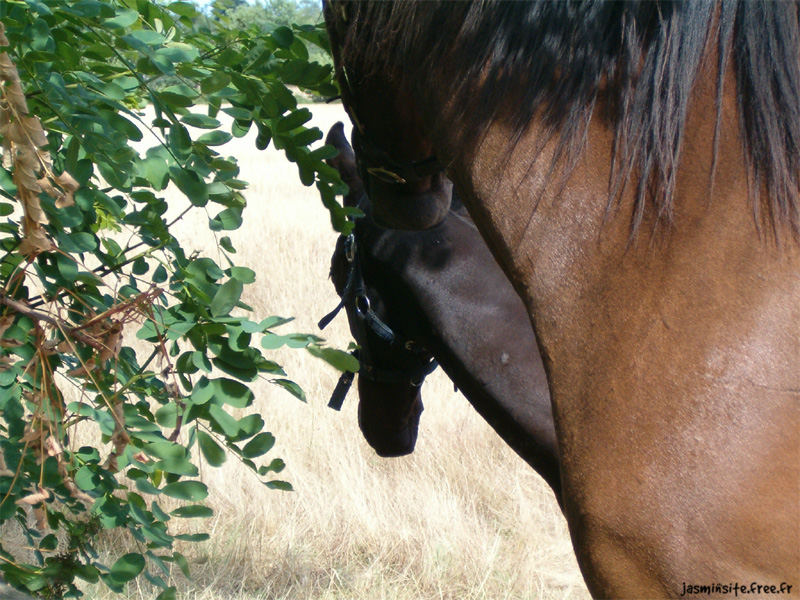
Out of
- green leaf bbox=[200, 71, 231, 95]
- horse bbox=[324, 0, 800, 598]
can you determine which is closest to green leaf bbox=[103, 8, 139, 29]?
green leaf bbox=[200, 71, 231, 95]

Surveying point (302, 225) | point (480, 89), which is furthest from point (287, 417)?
point (302, 225)

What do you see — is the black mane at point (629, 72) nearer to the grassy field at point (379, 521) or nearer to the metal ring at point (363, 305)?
the metal ring at point (363, 305)

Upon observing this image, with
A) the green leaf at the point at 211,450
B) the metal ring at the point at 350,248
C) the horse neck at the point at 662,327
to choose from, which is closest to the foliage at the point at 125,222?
the green leaf at the point at 211,450

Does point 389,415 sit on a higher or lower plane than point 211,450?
lower

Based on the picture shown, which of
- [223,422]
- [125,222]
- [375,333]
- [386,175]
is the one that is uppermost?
[386,175]

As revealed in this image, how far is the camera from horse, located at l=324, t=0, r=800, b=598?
1.01m

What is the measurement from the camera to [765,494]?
1.00m

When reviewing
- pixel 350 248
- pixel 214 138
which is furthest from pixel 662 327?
pixel 350 248

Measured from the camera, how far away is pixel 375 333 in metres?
2.34

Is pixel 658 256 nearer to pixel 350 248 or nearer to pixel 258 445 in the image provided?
pixel 258 445

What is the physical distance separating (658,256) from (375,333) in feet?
4.36

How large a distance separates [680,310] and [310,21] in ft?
4.48

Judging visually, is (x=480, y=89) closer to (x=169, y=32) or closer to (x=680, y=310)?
(x=680, y=310)

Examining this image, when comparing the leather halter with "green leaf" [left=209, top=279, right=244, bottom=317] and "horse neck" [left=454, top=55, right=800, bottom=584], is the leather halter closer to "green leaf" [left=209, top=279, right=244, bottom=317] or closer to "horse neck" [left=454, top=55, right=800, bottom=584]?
"green leaf" [left=209, top=279, right=244, bottom=317]
